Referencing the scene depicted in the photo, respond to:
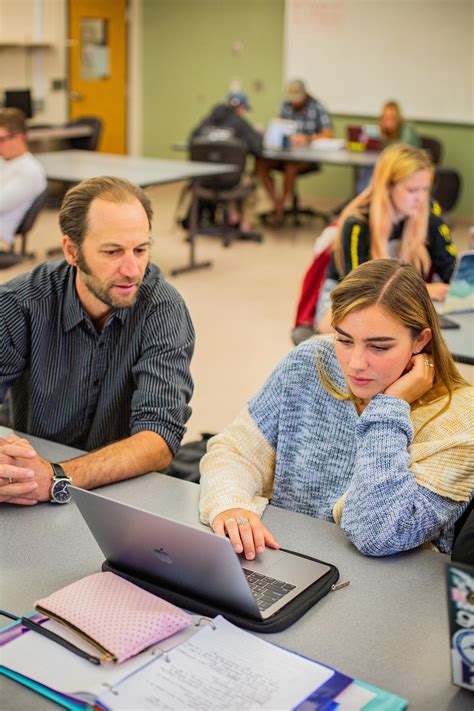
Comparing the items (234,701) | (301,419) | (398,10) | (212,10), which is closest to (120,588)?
(234,701)

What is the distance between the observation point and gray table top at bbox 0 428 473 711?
1.30m

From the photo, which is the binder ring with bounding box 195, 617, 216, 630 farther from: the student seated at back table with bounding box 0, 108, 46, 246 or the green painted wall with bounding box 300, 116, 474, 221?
the green painted wall with bounding box 300, 116, 474, 221

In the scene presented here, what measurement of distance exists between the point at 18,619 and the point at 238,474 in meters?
0.59

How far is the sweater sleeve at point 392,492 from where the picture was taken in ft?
5.32

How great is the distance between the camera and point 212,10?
1069 centimetres

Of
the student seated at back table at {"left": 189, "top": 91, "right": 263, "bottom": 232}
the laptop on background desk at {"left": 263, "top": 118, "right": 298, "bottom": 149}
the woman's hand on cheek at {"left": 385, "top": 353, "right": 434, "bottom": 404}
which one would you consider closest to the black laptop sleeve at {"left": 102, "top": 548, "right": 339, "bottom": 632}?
the woman's hand on cheek at {"left": 385, "top": 353, "right": 434, "bottom": 404}

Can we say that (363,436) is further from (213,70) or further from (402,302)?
(213,70)

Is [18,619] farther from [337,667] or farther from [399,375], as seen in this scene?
[399,375]

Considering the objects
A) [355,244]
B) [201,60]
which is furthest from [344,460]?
[201,60]

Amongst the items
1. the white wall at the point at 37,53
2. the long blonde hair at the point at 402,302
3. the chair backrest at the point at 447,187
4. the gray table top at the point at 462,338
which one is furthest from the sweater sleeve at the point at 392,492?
the white wall at the point at 37,53

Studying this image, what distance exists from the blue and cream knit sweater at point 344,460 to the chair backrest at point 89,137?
8104 millimetres

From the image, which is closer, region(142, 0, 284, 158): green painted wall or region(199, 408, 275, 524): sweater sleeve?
region(199, 408, 275, 524): sweater sleeve

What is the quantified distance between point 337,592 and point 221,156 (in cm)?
663

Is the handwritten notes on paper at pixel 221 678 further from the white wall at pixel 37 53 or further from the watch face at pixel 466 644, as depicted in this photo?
the white wall at pixel 37 53
